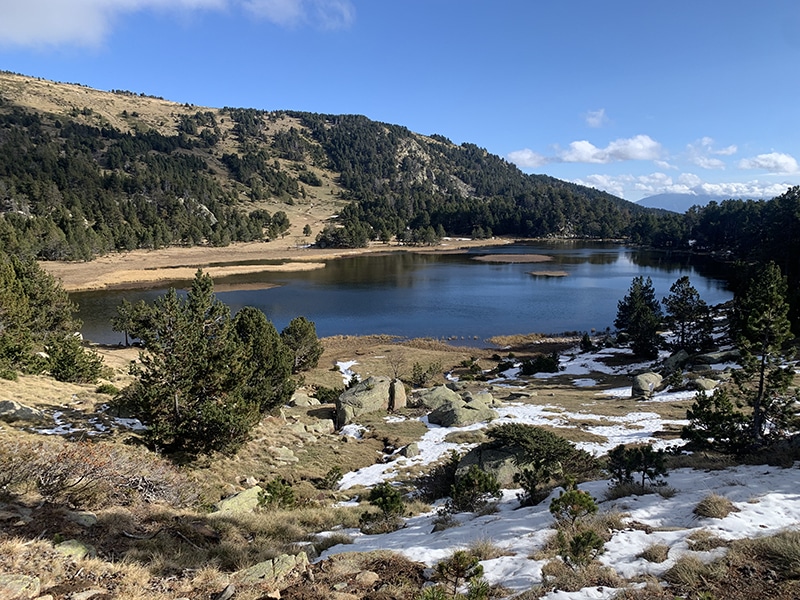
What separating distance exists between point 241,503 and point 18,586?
6.50m

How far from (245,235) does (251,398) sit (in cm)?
13722

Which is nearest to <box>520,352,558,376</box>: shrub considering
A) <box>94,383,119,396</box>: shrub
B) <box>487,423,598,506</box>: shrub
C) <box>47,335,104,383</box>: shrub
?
<box>487,423,598,506</box>: shrub

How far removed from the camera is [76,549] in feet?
25.5

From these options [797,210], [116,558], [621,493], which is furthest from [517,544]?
[797,210]

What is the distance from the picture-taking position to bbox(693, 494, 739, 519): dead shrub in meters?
8.73

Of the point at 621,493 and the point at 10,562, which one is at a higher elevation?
the point at 10,562

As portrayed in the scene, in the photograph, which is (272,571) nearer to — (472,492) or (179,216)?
(472,492)

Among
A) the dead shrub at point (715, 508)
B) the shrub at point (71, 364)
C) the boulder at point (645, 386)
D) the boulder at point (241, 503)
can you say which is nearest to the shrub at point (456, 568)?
the dead shrub at point (715, 508)

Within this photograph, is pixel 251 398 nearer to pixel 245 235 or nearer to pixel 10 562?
pixel 10 562

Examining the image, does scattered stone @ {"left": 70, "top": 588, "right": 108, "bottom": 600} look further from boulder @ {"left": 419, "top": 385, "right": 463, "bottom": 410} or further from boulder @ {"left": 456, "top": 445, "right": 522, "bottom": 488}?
boulder @ {"left": 419, "top": 385, "right": 463, "bottom": 410}

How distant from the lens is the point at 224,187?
198000 mm

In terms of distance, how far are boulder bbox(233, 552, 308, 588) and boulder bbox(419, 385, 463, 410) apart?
64.6ft

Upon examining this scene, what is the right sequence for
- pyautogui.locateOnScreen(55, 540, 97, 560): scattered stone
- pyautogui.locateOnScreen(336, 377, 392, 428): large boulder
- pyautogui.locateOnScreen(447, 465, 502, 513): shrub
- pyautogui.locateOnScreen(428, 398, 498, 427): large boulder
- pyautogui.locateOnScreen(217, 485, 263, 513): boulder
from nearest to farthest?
pyautogui.locateOnScreen(55, 540, 97, 560): scattered stone < pyautogui.locateOnScreen(217, 485, 263, 513): boulder < pyautogui.locateOnScreen(447, 465, 502, 513): shrub < pyautogui.locateOnScreen(428, 398, 498, 427): large boulder < pyautogui.locateOnScreen(336, 377, 392, 428): large boulder

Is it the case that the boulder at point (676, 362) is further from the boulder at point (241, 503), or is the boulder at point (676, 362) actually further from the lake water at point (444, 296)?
the boulder at point (241, 503)
